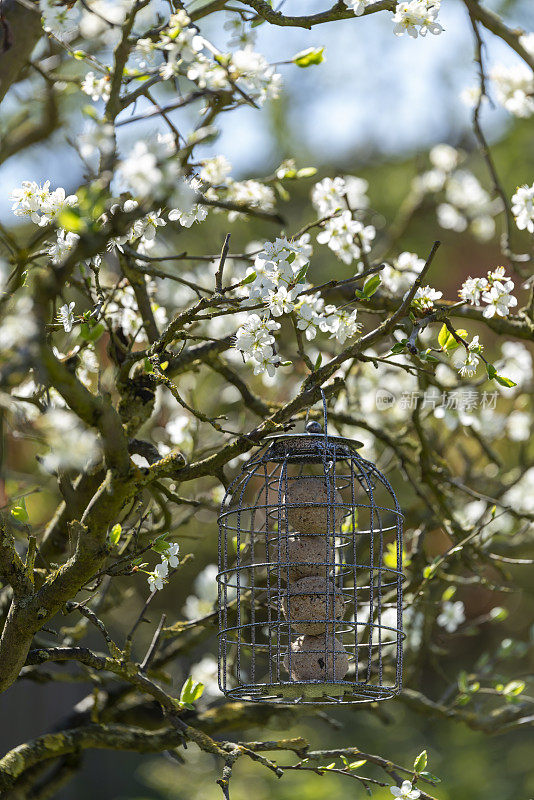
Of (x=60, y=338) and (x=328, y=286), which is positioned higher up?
(x=60, y=338)

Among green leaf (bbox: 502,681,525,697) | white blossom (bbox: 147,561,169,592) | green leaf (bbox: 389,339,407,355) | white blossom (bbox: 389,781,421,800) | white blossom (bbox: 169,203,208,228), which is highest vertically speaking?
white blossom (bbox: 169,203,208,228)

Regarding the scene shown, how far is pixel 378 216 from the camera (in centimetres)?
715

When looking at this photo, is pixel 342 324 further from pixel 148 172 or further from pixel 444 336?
pixel 148 172

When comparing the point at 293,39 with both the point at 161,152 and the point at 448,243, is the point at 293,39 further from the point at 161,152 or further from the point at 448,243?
the point at 161,152

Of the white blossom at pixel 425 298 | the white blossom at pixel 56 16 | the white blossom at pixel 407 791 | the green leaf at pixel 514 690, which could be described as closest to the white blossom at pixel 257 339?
the white blossom at pixel 425 298

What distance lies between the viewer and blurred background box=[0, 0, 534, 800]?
6227 mm

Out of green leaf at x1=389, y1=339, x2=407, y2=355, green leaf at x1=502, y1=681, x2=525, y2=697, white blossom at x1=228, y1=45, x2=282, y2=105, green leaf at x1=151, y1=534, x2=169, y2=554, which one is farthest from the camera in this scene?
green leaf at x1=502, y1=681, x2=525, y2=697

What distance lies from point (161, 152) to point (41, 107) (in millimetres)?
2828

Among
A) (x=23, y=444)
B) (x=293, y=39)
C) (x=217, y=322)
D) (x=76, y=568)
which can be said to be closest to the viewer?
(x=76, y=568)

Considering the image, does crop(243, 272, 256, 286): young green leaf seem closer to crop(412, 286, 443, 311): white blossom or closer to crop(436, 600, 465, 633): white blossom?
crop(412, 286, 443, 311): white blossom

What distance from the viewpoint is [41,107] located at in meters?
4.08

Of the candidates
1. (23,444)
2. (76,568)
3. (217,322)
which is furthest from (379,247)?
(76,568)

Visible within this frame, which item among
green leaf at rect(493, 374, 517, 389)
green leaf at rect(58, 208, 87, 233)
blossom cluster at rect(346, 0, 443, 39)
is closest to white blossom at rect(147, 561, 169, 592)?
green leaf at rect(493, 374, 517, 389)

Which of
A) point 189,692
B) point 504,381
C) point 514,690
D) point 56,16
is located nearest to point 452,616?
point 514,690
